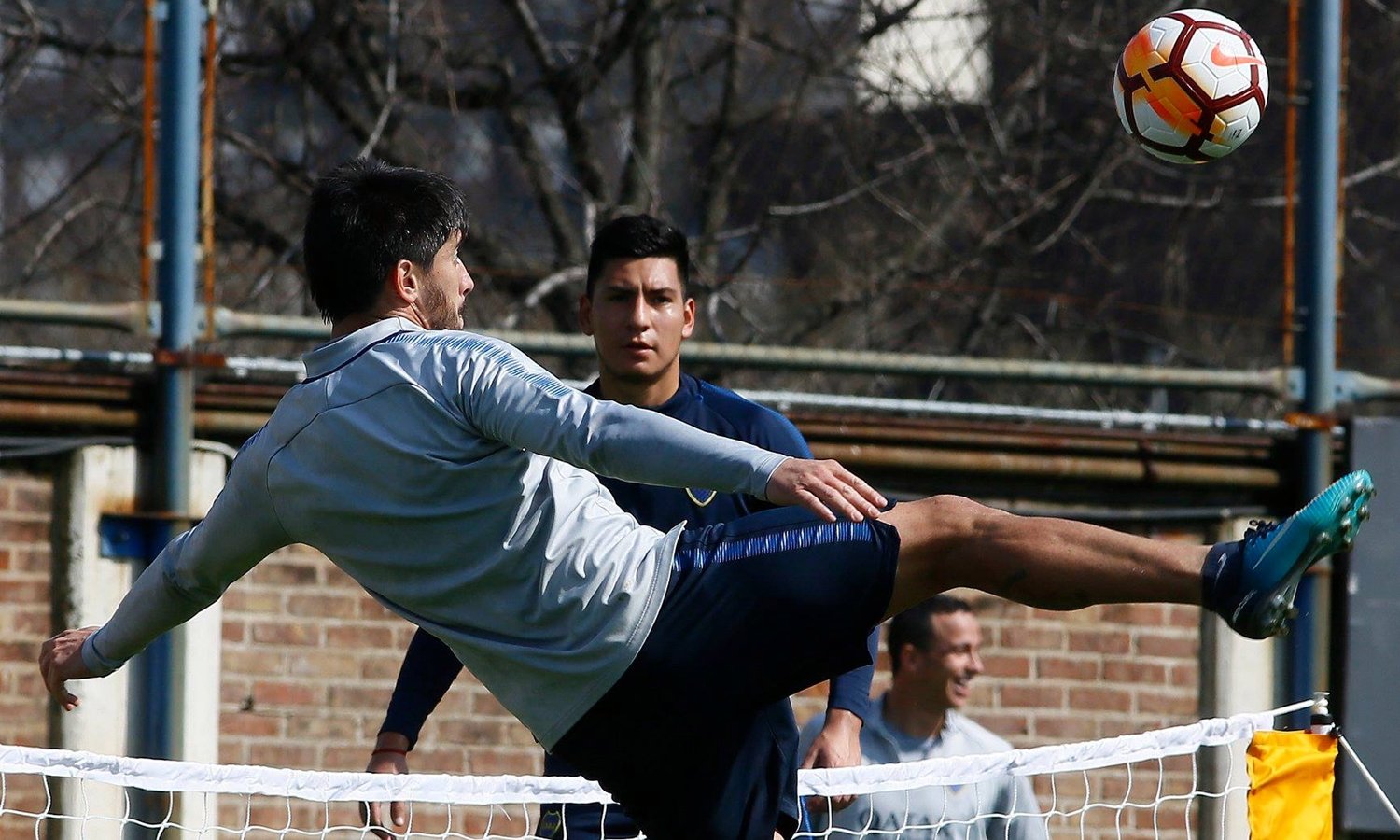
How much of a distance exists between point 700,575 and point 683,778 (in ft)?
1.39

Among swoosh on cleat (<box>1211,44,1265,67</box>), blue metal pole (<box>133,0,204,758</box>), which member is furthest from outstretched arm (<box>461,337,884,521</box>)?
blue metal pole (<box>133,0,204,758</box>)

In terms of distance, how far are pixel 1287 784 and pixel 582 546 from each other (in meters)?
2.27

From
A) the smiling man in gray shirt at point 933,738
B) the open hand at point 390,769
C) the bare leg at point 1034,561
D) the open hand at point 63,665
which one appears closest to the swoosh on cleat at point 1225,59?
the smiling man in gray shirt at point 933,738

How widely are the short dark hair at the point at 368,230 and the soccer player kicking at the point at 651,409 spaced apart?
108 cm

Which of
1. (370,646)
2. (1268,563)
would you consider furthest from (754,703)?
(370,646)

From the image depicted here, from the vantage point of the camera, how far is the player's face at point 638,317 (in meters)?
4.56

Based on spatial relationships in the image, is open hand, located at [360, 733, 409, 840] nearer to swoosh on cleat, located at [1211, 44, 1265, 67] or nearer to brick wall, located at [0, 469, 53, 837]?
brick wall, located at [0, 469, 53, 837]

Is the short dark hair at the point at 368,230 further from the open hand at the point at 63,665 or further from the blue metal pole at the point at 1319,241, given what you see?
the blue metal pole at the point at 1319,241

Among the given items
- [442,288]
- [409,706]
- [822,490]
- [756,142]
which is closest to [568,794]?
[409,706]

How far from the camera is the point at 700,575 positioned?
3.30m

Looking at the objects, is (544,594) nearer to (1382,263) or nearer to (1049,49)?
(1049,49)

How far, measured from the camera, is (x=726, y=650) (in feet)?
10.7

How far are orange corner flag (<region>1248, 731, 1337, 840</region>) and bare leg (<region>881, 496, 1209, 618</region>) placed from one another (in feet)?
5.23

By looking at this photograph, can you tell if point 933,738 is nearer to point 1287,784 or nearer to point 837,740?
point 1287,784
